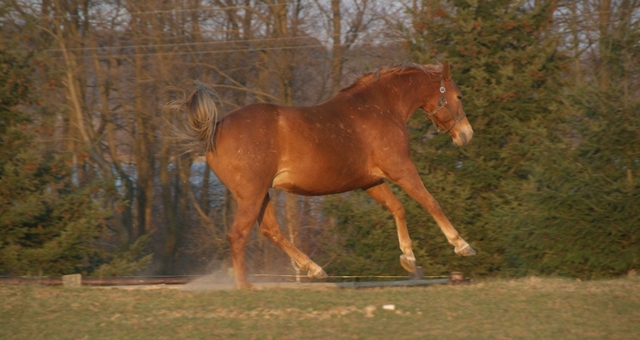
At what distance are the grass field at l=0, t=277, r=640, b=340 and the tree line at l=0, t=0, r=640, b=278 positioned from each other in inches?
78.9

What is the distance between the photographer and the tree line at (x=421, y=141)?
11227mm

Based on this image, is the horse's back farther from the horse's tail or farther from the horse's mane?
the horse's mane

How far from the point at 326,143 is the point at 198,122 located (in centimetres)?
130

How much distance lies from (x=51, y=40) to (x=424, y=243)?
16.9 metres

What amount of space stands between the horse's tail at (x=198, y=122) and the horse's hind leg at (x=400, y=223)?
81.4 inches

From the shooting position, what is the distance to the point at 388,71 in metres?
8.73

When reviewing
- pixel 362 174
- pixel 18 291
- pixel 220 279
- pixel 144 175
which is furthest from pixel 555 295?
pixel 144 175

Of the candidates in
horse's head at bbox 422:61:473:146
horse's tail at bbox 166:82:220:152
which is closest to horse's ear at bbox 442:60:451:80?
horse's head at bbox 422:61:473:146

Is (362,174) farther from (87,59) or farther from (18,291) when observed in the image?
(87,59)

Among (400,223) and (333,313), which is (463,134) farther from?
(333,313)

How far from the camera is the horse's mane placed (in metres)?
8.62

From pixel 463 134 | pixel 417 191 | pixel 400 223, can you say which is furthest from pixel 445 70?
pixel 400 223

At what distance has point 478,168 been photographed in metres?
14.5

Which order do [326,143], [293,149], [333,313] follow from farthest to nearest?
[326,143] → [293,149] → [333,313]
